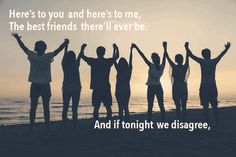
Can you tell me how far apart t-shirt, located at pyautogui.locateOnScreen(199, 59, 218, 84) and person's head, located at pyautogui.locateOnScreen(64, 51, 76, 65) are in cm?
359

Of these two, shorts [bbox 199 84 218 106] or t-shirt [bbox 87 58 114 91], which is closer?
t-shirt [bbox 87 58 114 91]

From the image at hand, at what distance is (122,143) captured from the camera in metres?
8.47

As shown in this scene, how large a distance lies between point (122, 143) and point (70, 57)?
2870mm

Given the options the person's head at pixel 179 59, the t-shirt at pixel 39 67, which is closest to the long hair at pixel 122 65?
the person's head at pixel 179 59

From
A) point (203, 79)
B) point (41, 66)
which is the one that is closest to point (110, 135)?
point (41, 66)

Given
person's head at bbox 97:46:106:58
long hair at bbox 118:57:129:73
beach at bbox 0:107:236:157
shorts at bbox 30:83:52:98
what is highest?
person's head at bbox 97:46:106:58

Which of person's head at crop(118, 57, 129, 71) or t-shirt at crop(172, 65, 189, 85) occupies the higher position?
person's head at crop(118, 57, 129, 71)

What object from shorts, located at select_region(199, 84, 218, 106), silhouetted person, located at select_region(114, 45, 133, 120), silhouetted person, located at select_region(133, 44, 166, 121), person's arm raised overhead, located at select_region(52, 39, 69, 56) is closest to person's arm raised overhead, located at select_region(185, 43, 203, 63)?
shorts, located at select_region(199, 84, 218, 106)

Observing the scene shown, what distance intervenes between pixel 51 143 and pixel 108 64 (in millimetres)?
2638

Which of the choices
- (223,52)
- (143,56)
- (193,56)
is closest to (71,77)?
(143,56)

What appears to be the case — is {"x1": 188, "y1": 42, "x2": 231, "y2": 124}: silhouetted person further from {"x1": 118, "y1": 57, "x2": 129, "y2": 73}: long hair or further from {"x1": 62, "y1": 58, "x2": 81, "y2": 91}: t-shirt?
{"x1": 62, "y1": 58, "x2": 81, "y2": 91}: t-shirt

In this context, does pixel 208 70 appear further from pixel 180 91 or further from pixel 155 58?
pixel 155 58

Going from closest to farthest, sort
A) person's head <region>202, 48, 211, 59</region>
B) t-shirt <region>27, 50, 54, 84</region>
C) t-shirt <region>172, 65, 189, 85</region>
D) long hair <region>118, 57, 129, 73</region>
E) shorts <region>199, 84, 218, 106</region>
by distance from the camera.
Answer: t-shirt <region>27, 50, 54, 84</region>
person's head <region>202, 48, 211, 59</region>
shorts <region>199, 84, 218, 106</region>
t-shirt <region>172, 65, 189, 85</region>
long hair <region>118, 57, 129, 73</region>

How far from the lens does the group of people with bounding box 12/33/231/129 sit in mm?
9445
